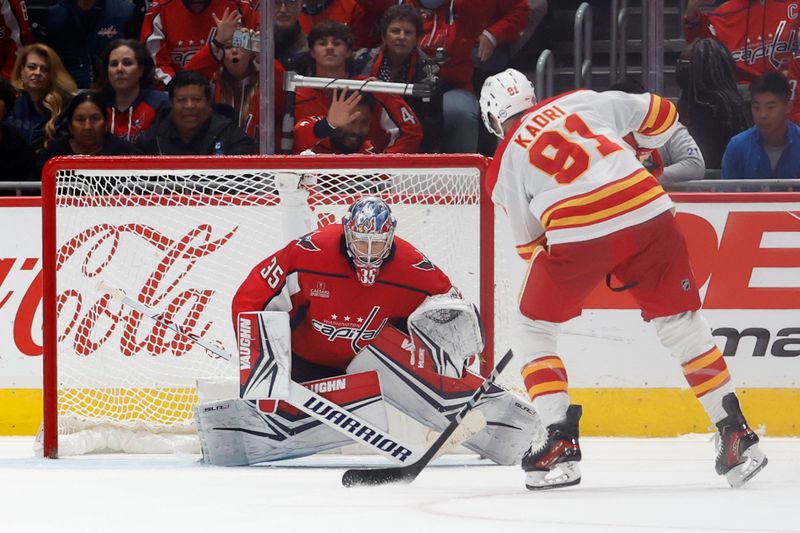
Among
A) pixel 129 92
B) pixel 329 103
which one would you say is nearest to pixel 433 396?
pixel 329 103

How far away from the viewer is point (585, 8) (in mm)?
5977

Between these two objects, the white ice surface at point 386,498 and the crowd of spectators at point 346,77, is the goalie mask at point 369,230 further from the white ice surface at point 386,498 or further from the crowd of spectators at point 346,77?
the crowd of spectators at point 346,77

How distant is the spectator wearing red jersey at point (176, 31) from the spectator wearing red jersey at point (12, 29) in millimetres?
667

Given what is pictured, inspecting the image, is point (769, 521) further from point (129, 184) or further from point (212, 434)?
point (129, 184)

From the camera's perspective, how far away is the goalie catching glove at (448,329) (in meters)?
4.20

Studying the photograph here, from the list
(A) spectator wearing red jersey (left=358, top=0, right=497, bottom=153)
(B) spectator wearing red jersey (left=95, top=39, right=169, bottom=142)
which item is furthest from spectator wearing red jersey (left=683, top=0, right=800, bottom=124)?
(B) spectator wearing red jersey (left=95, top=39, right=169, bottom=142)

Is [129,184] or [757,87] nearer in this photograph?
[129,184]

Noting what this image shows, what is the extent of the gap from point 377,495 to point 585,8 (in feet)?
9.99

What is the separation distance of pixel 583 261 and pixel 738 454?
2.05 ft

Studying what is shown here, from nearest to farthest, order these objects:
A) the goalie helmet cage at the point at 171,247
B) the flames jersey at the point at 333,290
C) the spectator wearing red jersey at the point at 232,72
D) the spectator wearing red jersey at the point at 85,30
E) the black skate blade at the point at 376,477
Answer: the black skate blade at the point at 376,477 < the flames jersey at the point at 333,290 < the goalie helmet cage at the point at 171,247 < the spectator wearing red jersey at the point at 232,72 < the spectator wearing red jersey at the point at 85,30

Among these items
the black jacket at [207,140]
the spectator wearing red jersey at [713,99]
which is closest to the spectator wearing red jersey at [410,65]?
the black jacket at [207,140]

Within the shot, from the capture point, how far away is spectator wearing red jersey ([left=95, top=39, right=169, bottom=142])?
19.5 feet

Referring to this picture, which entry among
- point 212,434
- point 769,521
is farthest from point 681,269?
point 212,434

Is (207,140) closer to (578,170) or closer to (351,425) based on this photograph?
(351,425)
